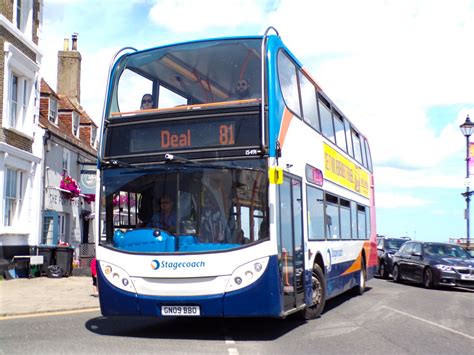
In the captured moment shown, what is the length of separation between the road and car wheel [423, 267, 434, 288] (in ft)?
18.9

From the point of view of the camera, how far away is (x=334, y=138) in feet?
41.2

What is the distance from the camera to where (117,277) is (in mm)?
8266

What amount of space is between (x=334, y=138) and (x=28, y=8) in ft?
40.6

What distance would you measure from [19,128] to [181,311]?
13.1 metres

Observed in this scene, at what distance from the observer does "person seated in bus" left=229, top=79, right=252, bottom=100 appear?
8.40m

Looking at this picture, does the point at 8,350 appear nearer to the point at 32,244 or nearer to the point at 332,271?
the point at 332,271

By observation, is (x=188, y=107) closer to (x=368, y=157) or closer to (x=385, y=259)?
(x=368, y=157)

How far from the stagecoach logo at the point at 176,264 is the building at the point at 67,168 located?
13.8 metres

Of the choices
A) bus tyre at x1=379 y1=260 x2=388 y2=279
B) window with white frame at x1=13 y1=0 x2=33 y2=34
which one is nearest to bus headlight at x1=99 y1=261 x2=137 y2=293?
window with white frame at x1=13 y1=0 x2=33 y2=34

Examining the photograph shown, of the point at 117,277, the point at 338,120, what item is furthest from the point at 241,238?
the point at 338,120

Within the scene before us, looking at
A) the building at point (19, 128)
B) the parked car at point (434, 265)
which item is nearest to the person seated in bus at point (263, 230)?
the parked car at point (434, 265)

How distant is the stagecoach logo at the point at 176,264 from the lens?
7889 mm

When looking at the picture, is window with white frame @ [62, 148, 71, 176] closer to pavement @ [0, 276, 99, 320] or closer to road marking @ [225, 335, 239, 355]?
pavement @ [0, 276, 99, 320]

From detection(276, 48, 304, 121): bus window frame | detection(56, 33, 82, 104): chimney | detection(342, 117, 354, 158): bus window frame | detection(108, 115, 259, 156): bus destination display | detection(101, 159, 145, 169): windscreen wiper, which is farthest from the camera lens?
detection(56, 33, 82, 104): chimney
